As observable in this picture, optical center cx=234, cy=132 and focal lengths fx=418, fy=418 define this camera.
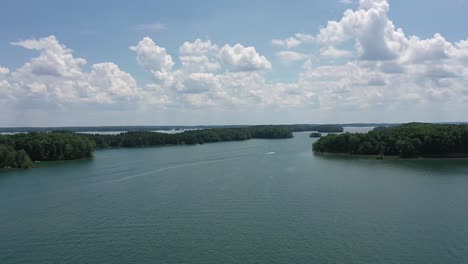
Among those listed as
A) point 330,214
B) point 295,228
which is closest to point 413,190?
point 330,214

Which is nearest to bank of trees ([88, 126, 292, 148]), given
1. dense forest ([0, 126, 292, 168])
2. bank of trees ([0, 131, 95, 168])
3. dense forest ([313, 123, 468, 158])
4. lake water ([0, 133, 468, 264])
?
dense forest ([0, 126, 292, 168])

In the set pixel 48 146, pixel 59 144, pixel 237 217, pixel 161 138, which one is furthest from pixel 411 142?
pixel 161 138

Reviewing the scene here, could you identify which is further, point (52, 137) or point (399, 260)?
point (52, 137)

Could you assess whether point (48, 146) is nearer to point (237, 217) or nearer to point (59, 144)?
point (59, 144)

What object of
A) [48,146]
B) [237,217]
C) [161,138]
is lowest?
[237,217]

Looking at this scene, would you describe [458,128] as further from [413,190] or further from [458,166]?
[413,190]
